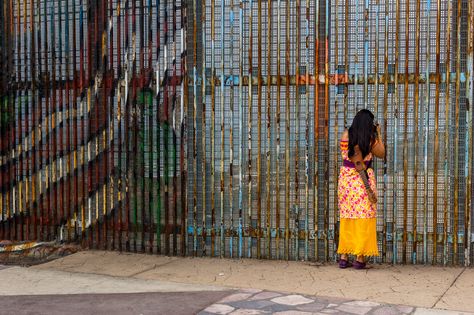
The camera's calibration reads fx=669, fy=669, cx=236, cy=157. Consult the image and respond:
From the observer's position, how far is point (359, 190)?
6.05 meters

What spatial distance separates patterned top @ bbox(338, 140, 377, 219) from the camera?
19.9 feet

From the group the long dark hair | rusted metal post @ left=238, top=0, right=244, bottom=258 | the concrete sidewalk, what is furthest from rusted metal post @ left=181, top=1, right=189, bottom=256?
the long dark hair

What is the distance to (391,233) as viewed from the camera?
6281 mm

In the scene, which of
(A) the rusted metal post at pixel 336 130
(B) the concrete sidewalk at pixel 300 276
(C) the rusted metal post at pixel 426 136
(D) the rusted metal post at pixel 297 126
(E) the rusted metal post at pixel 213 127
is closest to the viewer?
(B) the concrete sidewalk at pixel 300 276

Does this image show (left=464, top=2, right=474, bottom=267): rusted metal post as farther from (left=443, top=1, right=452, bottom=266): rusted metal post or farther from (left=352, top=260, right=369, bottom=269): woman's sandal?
(left=352, top=260, right=369, bottom=269): woman's sandal

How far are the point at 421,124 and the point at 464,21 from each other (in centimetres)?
100

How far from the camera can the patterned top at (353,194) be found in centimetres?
605

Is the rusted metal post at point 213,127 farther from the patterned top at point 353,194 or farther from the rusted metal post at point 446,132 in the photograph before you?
the rusted metal post at point 446,132

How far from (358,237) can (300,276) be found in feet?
2.12

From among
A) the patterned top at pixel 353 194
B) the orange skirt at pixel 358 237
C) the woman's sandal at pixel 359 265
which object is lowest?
the woman's sandal at pixel 359 265

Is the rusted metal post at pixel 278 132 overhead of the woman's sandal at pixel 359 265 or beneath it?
overhead

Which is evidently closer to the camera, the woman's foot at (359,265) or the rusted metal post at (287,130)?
the woman's foot at (359,265)

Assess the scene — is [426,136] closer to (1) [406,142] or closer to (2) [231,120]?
(1) [406,142]

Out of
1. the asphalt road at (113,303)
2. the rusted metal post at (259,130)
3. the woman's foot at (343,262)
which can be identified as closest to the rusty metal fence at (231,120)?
the rusted metal post at (259,130)
